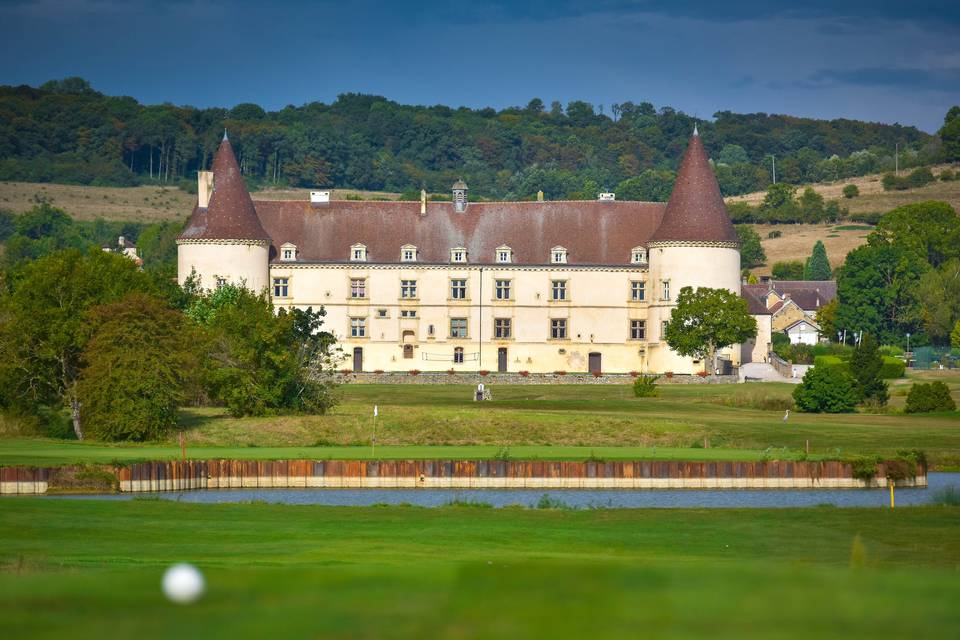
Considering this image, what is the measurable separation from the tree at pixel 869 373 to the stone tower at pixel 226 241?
1416 inches

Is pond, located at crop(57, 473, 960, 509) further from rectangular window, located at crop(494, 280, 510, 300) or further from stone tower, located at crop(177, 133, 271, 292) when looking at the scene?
rectangular window, located at crop(494, 280, 510, 300)

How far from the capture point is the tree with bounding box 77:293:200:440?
49.6 metres

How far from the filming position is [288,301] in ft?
297

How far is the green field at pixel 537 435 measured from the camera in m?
45.5

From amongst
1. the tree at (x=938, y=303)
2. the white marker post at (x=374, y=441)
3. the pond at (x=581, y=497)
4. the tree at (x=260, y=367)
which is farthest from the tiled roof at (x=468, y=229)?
the pond at (x=581, y=497)

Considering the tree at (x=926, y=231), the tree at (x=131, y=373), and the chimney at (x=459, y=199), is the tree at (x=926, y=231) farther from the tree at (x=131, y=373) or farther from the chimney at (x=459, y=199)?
the tree at (x=131, y=373)

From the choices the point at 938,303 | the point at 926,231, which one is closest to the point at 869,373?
the point at 938,303

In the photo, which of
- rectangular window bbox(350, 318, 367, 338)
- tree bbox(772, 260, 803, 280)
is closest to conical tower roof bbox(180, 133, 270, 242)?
rectangular window bbox(350, 318, 367, 338)

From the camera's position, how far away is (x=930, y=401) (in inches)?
2445

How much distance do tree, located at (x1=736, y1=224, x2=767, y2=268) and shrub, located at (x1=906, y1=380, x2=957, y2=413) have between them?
98.4 metres

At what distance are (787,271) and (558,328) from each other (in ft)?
235

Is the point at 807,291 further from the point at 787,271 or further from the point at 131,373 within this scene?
the point at 131,373

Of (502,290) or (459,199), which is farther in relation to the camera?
(459,199)

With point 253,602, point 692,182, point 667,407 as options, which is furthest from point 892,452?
point 692,182
